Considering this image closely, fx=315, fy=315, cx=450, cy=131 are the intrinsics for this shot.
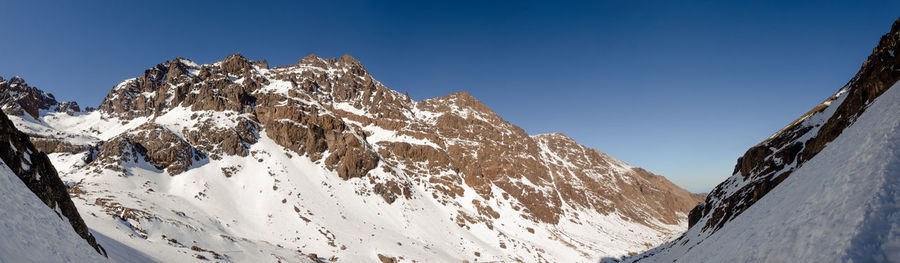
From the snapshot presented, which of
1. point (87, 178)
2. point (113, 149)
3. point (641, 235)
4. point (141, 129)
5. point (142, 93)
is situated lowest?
point (641, 235)

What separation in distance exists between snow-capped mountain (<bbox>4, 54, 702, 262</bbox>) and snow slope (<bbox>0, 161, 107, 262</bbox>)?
78.6 feet

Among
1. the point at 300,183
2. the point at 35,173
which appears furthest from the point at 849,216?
the point at 300,183

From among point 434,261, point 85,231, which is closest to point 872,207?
point 85,231

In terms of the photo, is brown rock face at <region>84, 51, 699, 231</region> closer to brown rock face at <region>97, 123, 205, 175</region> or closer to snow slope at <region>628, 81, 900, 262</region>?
brown rock face at <region>97, 123, 205, 175</region>

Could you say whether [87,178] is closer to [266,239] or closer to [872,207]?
[266,239]

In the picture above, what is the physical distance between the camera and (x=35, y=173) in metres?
23.0

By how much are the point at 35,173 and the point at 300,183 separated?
9425 centimetres

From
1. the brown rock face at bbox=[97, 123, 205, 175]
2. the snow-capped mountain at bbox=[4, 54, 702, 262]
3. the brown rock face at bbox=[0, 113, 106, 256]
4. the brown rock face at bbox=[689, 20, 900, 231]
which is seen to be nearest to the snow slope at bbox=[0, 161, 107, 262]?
the brown rock face at bbox=[0, 113, 106, 256]

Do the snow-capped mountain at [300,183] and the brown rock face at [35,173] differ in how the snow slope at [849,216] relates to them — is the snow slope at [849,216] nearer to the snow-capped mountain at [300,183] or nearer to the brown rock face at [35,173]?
the brown rock face at [35,173]

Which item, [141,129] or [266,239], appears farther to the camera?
[141,129]

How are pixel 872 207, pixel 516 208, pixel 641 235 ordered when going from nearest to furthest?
pixel 872 207 < pixel 516 208 < pixel 641 235

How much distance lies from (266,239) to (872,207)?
96873mm

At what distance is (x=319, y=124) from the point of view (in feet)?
477

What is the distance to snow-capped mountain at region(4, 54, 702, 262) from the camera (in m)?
75.6
